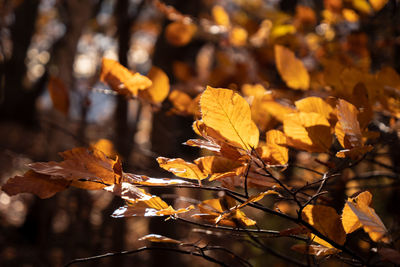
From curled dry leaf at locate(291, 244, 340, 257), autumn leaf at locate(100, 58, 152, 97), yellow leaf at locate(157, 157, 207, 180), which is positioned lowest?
curled dry leaf at locate(291, 244, 340, 257)

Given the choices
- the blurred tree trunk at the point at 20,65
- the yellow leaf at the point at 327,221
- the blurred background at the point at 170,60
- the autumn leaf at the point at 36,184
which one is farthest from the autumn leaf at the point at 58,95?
the blurred tree trunk at the point at 20,65

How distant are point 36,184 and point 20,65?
14.0 ft

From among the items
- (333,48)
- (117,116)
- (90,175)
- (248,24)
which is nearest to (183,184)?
(90,175)

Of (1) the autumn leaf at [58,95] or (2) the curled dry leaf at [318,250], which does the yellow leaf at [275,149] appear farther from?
(1) the autumn leaf at [58,95]

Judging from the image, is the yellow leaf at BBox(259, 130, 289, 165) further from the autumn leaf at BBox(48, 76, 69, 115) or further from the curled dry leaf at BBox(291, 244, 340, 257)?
the autumn leaf at BBox(48, 76, 69, 115)

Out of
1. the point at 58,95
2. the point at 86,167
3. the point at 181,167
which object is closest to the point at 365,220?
the point at 181,167

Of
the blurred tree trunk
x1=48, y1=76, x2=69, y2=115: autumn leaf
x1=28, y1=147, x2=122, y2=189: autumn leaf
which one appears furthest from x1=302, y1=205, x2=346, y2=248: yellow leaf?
the blurred tree trunk

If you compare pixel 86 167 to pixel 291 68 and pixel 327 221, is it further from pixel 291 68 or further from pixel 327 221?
pixel 291 68

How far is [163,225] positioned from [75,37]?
1.32 meters

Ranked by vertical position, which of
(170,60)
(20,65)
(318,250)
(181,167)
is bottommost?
(20,65)

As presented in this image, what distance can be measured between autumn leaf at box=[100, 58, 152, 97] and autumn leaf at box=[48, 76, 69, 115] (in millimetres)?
279

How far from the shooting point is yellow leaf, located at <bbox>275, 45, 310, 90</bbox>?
784 mm

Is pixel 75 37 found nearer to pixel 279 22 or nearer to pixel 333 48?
pixel 279 22

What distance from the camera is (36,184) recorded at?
486 mm
